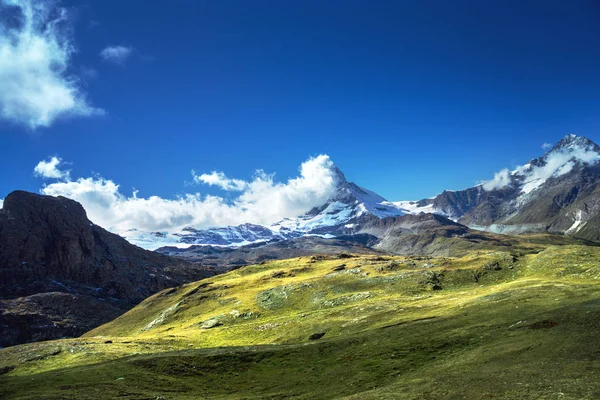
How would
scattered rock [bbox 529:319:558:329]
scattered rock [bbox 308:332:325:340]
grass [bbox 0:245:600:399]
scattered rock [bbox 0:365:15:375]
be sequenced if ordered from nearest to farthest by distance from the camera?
grass [bbox 0:245:600:399]
scattered rock [bbox 529:319:558:329]
scattered rock [bbox 0:365:15:375]
scattered rock [bbox 308:332:325:340]

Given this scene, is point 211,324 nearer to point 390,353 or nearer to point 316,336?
point 316,336

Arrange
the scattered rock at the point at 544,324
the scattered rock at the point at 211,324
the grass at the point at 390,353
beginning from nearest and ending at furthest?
the grass at the point at 390,353
the scattered rock at the point at 544,324
the scattered rock at the point at 211,324

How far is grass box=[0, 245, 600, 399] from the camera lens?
43.0 m

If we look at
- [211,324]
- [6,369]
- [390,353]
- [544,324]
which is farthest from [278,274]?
→ [544,324]

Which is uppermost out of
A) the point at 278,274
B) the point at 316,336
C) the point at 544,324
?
the point at 278,274

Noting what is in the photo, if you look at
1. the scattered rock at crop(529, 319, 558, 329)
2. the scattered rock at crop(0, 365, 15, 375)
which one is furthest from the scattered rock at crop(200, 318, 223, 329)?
the scattered rock at crop(529, 319, 558, 329)

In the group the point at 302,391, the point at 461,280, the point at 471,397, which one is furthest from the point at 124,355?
the point at 461,280

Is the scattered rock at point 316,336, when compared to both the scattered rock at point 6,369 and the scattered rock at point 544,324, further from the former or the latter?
the scattered rock at point 6,369

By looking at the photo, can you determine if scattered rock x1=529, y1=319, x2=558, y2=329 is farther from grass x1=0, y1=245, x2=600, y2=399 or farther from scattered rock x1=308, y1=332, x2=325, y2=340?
scattered rock x1=308, y1=332, x2=325, y2=340

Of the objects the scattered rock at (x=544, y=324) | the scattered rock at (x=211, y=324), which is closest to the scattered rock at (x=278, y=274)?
the scattered rock at (x=211, y=324)

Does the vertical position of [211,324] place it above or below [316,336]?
above

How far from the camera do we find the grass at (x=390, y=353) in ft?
141

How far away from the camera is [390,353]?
5975 cm

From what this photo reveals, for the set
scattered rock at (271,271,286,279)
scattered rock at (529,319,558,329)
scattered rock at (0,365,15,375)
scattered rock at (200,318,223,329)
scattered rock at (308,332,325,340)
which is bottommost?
scattered rock at (529,319,558,329)
